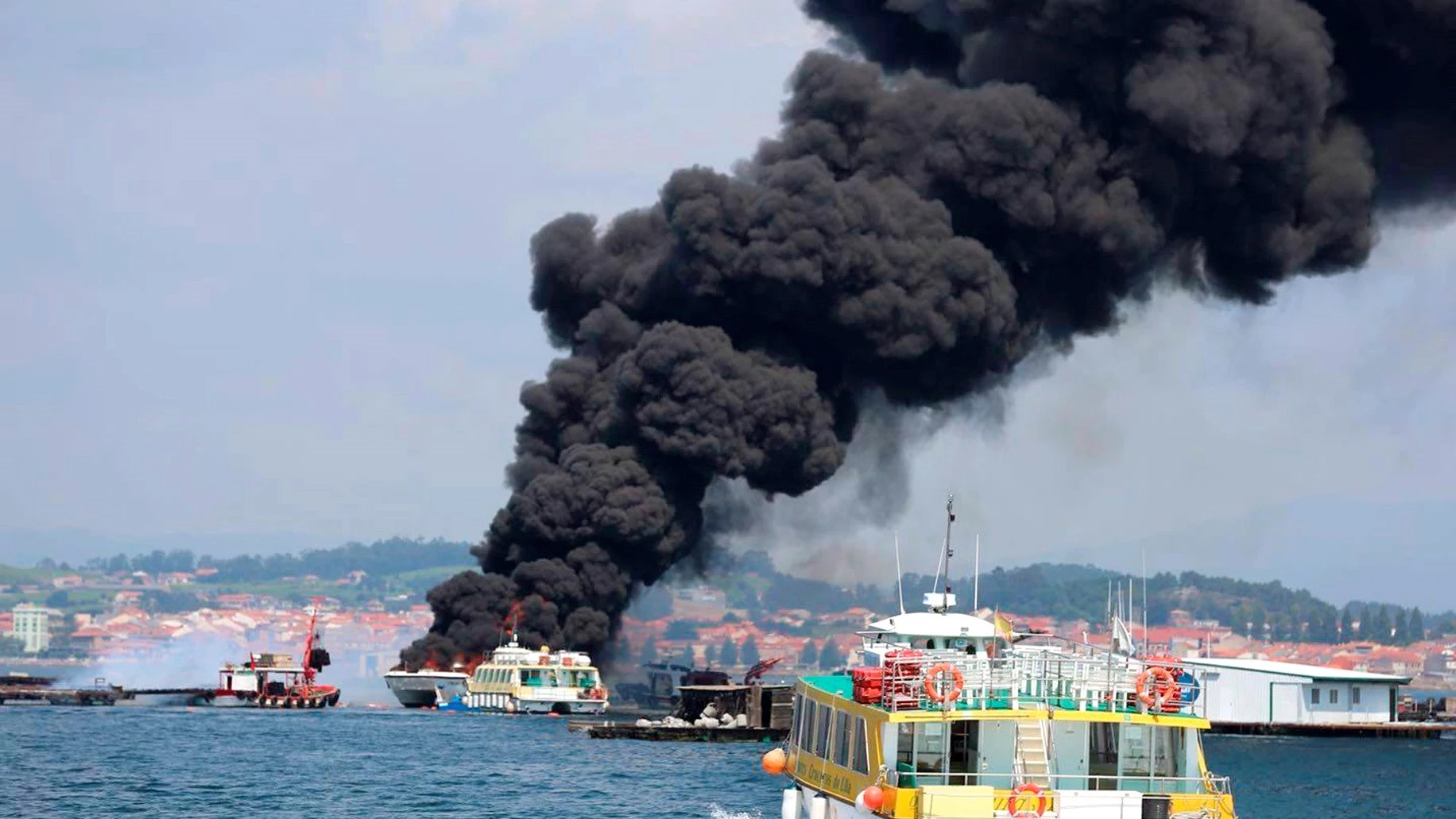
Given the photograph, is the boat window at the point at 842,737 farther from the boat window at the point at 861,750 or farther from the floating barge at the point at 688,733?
the floating barge at the point at 688,733

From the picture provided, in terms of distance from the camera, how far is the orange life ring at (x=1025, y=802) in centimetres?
2658

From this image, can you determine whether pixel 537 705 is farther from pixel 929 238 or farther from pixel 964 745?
pixel 964 745

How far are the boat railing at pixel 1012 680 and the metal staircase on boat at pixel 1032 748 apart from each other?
0.27 metres

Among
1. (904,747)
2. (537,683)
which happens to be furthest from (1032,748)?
(537,683)

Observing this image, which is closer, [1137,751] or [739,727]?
[1137,751]

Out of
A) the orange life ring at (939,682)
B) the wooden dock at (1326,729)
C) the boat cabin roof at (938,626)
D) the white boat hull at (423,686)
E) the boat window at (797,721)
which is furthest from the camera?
the white boat hull at (423,686)

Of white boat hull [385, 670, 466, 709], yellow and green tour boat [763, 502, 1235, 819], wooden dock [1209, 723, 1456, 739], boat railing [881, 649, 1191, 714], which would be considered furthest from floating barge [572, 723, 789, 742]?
boat railing [881, 649, 1191, 714]

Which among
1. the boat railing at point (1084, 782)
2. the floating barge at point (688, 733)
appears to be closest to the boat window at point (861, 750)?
the boat railing at point (1084, 782)

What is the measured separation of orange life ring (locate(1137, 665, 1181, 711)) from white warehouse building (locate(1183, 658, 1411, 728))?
63.6m

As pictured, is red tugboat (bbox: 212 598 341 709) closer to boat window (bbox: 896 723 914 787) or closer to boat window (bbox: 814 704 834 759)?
boat window (bbox: 814 704 834 759)

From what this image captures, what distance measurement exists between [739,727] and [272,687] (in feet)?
113

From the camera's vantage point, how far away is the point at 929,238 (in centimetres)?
9494

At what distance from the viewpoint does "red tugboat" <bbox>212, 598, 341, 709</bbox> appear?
9931cm

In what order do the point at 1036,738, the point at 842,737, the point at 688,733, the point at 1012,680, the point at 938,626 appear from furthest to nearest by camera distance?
the point at 688,733 < the point at 938,626 < the point at 842,737 < the point at 1012,680 < the point at 1036,738
